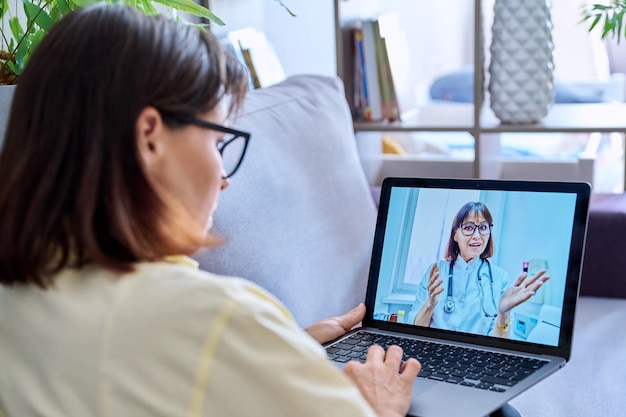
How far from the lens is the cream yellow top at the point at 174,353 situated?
65cm

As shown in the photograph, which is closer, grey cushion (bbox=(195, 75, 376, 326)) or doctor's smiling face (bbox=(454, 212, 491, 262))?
doctor's smiling face (bbox=(454, 212, 491, 262))

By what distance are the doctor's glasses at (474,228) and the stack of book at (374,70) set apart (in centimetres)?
116

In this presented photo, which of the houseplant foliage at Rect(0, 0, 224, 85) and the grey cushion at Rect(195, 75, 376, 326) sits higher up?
the houseplant foliage at Rect(0, 0, 224, 85)

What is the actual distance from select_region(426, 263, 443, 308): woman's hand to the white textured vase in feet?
3.57

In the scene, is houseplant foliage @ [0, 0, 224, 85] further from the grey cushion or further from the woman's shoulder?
the woman's shoulder

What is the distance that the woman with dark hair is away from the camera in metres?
0.65

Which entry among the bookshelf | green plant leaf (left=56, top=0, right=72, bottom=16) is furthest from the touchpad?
the bookshelf

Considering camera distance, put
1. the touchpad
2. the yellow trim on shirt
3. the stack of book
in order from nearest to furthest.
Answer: the yellow trim on shirt < the touchpad < the stack of book

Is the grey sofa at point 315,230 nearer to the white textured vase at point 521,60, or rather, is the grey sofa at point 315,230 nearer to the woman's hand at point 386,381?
the woman's hand at point 386,381

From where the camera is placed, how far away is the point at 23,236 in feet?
2.33

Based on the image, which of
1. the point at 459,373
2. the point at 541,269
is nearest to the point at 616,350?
the point at 541,269

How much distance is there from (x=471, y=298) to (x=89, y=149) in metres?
0.63

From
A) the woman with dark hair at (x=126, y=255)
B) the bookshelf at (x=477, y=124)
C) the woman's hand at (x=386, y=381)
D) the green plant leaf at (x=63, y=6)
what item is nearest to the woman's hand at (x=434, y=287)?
the woman's hand at (x=386, y=381)

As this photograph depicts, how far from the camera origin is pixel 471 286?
1.17 metres
